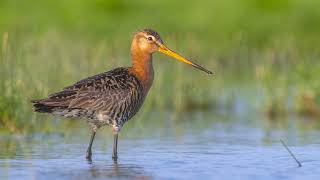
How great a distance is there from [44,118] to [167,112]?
7.96ft

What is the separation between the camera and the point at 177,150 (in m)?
11.8

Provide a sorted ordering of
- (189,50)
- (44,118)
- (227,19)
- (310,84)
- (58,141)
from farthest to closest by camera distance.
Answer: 1. (227,19)
2. (189,50)
3. (310,84)
4. (44,118)
5. (58,141)

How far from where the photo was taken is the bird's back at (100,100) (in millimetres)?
11102

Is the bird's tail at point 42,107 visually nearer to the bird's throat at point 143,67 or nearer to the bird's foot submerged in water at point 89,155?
the bird's foot submerged in water at point 89,155

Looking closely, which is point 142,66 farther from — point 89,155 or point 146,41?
point 89,155

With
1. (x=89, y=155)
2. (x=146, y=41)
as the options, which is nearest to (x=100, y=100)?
(x=89, y=155)

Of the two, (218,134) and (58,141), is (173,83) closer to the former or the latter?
(218,134)

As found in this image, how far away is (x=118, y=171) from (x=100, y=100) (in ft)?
4.03

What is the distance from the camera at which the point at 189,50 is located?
51.8 ft

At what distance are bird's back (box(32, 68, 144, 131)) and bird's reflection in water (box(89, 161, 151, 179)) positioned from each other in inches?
27.6

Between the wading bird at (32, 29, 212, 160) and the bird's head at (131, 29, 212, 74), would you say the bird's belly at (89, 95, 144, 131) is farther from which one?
the bird's head at (131, 29, 212, 74)

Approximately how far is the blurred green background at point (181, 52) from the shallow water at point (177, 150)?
1.46 feet

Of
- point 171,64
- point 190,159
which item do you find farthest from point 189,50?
point 190,159

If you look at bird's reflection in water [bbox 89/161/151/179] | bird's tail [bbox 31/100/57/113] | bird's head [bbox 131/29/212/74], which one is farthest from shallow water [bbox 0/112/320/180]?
bird's head [bbox 131/29/212/74]
